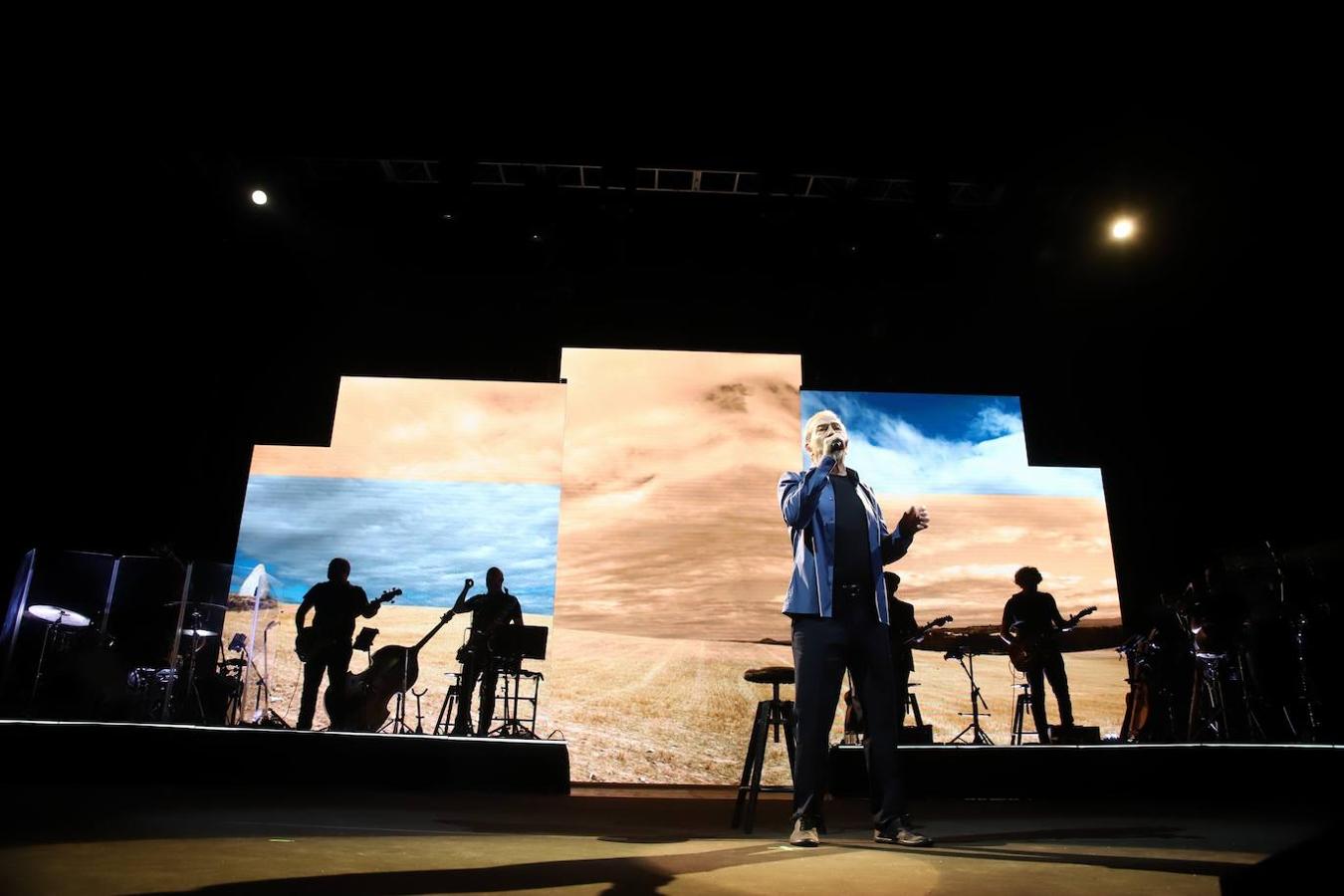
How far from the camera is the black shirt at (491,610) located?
611cm

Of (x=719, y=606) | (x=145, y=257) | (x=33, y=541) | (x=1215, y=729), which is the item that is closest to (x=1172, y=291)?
(x=1215, y=729)

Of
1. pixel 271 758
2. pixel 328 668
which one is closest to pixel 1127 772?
pixel 271 758

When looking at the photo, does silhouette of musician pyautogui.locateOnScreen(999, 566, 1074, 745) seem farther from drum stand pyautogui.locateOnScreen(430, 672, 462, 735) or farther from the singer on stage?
drum stand pyautogui.locateOnScreen(430, 672, 462, 735)

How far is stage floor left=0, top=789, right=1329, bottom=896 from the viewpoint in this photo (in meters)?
1.75

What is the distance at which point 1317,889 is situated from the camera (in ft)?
2.78

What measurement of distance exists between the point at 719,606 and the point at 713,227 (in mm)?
3111

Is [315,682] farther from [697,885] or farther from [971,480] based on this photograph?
[971,480]

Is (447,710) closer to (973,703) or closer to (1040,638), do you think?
(973,703)

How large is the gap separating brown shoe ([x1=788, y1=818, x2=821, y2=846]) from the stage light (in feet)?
18.2

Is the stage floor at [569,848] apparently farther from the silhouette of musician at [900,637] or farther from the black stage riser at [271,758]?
the silhouette of musician at [900,637]

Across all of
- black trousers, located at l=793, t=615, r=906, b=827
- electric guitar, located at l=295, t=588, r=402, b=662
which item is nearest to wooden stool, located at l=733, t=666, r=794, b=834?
black trousers, located at l=793, t=615, r=906, b=827

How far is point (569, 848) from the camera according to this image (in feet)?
7.78

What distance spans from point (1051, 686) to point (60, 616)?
758cm

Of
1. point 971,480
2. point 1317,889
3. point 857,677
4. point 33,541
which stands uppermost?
point 971,480
